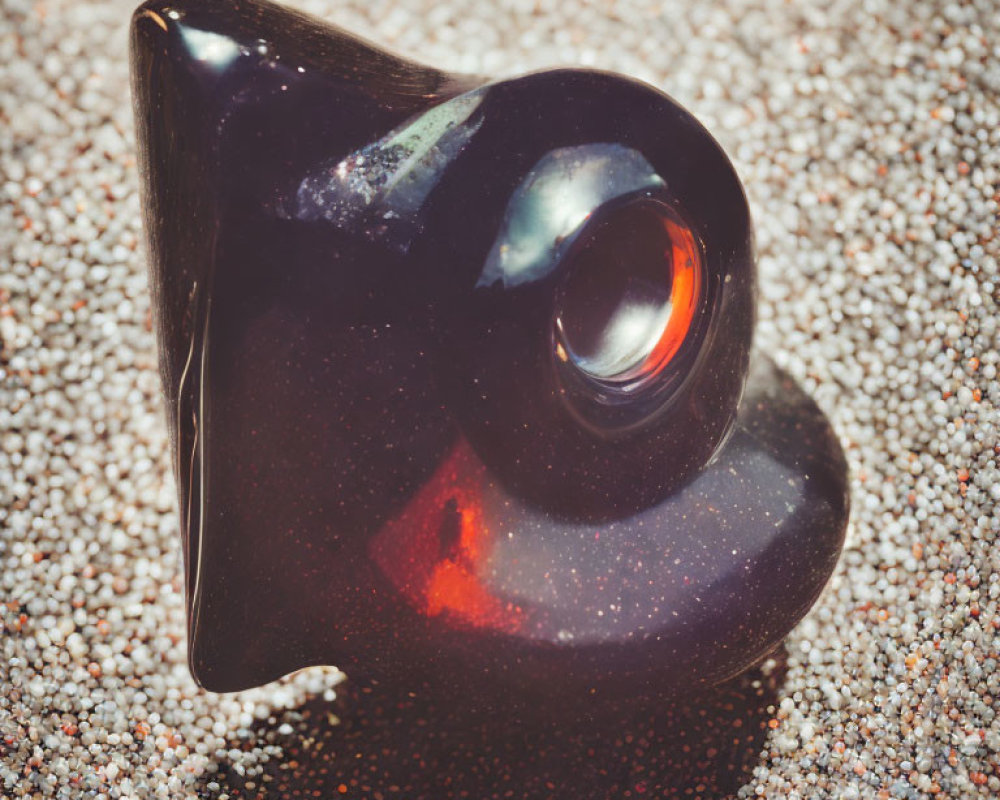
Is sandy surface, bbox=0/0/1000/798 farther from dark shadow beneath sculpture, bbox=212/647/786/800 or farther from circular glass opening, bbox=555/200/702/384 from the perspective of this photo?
circular glass opening, bbox=555/200/702/384

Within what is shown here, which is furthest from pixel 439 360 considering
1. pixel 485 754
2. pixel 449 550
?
pixel 485 754

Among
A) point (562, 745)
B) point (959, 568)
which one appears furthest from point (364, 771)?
A: point (959, 568)

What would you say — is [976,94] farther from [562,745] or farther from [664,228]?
[562,745]

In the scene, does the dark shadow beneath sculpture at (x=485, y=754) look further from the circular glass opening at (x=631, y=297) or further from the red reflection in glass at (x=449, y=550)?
the circular glass opening at (x=631, y=297)

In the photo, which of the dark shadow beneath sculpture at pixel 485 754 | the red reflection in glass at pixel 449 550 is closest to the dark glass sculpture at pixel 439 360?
the red reflection in glass at pixel 449 550

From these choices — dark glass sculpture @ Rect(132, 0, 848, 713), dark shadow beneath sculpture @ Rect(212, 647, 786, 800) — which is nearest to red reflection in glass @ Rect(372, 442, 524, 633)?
dark glass sculpture @ Rect(132, 0, 848, 713)

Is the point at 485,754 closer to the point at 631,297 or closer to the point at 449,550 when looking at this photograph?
the point at 449,550
